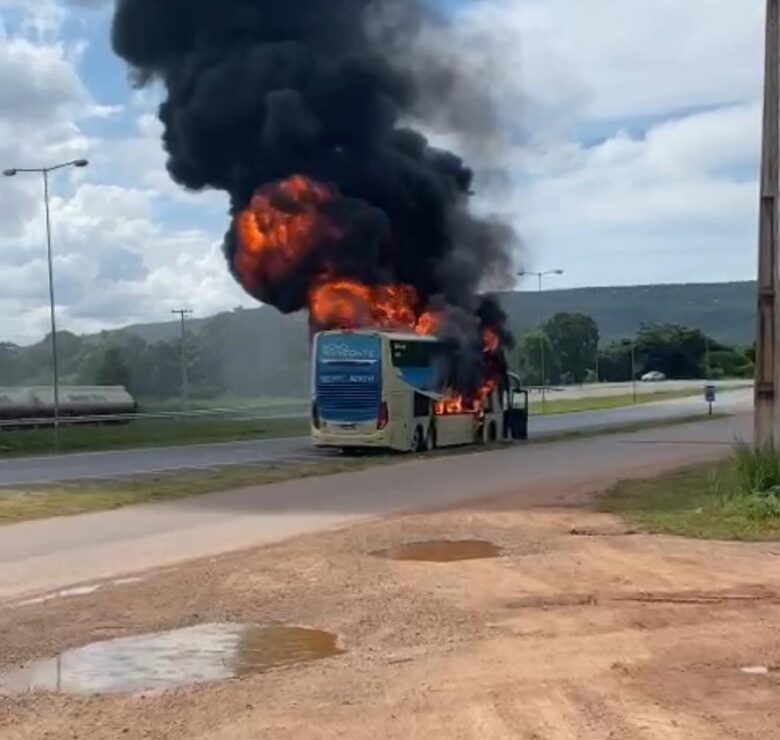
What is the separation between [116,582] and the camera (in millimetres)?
11836

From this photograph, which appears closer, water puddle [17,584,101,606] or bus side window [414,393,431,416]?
water puddle [17,584,101,606]

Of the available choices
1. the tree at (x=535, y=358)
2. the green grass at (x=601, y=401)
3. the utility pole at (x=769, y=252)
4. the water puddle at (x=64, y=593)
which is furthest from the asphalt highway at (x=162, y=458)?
the tree at (x=535, y=358)

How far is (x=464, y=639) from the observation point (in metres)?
8.75

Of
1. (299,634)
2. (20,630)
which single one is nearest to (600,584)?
(299,634)

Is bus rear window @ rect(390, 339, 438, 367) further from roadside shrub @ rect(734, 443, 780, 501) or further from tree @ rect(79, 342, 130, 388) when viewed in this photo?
tree @ rect(79, 342, 130, 388)

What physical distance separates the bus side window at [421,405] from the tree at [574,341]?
81423 millimetres

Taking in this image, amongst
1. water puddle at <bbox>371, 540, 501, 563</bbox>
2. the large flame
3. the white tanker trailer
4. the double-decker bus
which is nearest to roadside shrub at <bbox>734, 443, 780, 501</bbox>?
water puddle at <bbox>371, 540, 501, 563</bbox>

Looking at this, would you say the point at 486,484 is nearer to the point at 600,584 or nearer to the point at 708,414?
the point at 600,584

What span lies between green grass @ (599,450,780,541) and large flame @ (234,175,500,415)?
15322 millimetres

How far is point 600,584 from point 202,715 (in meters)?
4.95

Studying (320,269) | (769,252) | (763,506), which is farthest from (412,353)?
(763,506)

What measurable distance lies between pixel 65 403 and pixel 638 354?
78002mm

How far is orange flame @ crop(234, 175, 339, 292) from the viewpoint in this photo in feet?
119

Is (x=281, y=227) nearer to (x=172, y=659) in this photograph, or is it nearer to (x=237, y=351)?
(x=172, y=659)
